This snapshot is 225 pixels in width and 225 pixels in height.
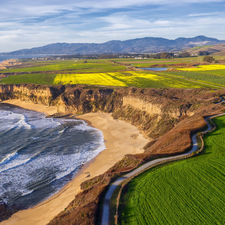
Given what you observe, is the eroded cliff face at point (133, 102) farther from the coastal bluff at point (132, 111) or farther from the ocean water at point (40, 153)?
the ocean water at point (40, 153)

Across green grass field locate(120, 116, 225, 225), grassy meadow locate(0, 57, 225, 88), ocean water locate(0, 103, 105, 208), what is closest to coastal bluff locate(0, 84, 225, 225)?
green grass field locate(120, 116, 225, 225)

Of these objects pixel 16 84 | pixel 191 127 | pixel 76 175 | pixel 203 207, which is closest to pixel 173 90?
pixel 191 127

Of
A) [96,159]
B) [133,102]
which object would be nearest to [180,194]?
[96,159]

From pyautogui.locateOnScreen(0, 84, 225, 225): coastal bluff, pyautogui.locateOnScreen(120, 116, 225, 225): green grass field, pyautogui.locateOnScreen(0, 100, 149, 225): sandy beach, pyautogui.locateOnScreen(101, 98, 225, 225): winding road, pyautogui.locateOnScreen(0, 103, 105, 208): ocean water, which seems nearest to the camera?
pyautogui.locateOnScreen(120, 116, 225, 225): green grass field

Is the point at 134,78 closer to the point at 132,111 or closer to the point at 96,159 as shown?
the point at 132,111

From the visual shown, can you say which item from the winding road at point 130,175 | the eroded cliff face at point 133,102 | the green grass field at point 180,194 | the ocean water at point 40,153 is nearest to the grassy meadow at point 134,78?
the eroded cliff face at point 133,102

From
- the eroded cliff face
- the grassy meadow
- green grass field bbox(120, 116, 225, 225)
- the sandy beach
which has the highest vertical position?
the grassy meadow

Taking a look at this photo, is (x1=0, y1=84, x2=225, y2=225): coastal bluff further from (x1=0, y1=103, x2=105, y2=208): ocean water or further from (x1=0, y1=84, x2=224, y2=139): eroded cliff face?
(x1=0, y1=103, x2=105, y2=208): ocean water
